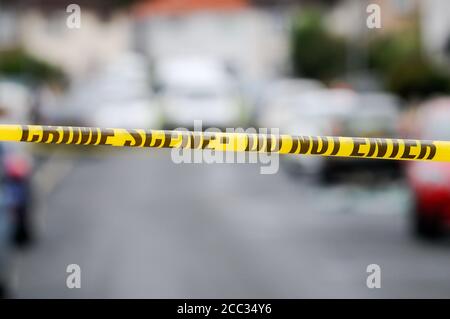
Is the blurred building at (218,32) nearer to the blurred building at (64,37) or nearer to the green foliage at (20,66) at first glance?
the blurred building at (64,37)

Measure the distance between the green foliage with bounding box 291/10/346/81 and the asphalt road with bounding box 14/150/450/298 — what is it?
137ft

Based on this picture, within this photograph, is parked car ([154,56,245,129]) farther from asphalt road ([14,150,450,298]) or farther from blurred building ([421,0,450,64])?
asphalt road ([14,150,450,298])

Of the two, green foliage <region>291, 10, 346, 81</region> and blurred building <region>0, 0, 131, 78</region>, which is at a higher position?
blurred building <region>0, 0, 131, 78</region>

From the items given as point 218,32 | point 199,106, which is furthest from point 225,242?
point 218,32

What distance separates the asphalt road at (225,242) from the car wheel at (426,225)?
9.2 inches

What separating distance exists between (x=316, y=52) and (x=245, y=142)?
61.5 meters

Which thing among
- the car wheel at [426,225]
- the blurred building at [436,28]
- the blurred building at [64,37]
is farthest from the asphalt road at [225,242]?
the blurred building at [64,37]

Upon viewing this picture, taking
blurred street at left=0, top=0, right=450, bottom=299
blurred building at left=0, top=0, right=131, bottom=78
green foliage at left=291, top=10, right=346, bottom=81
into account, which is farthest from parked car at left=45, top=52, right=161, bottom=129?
blurred building at left=0, top=0, right=131, bottom=78

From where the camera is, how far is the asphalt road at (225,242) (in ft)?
33.3

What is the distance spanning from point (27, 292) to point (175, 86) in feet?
97.4

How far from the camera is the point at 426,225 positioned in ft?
42.9

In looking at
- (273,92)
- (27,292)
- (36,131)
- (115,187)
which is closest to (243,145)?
(36,131)

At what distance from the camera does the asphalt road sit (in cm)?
1016

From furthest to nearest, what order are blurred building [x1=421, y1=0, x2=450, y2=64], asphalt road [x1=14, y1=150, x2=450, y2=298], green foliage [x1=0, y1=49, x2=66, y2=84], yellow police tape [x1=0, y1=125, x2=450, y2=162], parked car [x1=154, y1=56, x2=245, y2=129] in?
green foliage [x1=0, y1=49, x2=66, y2=84] < blurred building [x1=421, y1=0, x2=450, y2=64] < parked car [x1=154, y1=56, x2=245, y2=129] < asphalt road [x1=14, y1=150, x2=450, y2=298] < yellow police tape [x1=0, y1=125, x2=450, y2=162]
